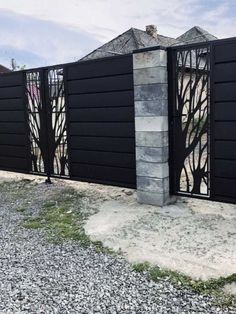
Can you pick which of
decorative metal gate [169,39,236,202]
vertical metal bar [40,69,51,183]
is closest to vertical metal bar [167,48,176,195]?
decorative metal gate [169,39,236,202]

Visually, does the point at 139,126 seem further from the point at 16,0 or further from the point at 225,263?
the point at 16,0

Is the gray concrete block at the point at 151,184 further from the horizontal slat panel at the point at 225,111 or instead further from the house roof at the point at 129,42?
the house roof at the point at 129,42

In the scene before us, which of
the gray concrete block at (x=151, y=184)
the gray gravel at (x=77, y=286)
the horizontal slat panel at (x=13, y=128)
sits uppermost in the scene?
the horizontal slat panel at (x=13, y=128)

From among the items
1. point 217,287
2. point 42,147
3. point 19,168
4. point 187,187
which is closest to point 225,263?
point 217,287

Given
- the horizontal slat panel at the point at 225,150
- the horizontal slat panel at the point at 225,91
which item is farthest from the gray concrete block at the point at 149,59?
the horizontal slat panel at the point at 225,150

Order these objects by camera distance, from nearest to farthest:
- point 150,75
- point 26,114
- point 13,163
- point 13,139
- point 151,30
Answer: point 150,75
point 26,114
point 13,139
point 13,163
point 151,30

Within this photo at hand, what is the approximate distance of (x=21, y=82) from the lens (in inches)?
227

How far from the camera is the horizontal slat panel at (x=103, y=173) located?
15.3 feet

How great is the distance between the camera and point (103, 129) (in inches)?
190

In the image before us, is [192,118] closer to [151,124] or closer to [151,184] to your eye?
[151,124]

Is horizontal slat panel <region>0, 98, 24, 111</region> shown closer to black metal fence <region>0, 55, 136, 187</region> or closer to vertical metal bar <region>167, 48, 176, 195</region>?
black metal fence <region>0, 55, 136, 187</region>

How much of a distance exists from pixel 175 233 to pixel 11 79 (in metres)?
4.02

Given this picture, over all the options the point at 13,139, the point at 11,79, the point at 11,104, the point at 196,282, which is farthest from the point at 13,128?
the point at 196,282

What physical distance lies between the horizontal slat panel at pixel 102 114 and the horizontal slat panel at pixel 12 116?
1.20 meters
